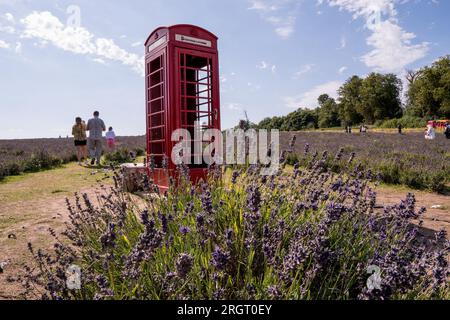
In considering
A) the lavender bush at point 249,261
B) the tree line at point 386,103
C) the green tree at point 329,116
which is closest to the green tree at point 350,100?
the tree line at point 386,103

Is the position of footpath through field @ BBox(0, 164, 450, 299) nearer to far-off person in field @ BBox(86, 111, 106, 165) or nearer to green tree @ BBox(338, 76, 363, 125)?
far-off person in field @ BBox(86, 111, 106, 165)

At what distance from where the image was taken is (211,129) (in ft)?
19.4

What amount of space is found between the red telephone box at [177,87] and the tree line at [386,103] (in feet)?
109

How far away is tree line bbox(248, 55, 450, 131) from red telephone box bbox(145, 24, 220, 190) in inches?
1303

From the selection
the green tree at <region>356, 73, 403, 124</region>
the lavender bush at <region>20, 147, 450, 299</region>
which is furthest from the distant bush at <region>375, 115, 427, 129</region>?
the lavender bush at <region>20, 147, 450, 299</region>

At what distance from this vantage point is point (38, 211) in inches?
215

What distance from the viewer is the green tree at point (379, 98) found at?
197 feet

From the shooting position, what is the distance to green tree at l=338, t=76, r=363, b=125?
65875 millimetres

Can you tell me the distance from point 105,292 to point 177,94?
4217 millimetres

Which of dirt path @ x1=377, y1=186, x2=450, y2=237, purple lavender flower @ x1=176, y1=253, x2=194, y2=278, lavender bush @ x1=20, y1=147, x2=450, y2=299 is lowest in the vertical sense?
dirt path @ x1=377, y1=186, x2=450, y2=237

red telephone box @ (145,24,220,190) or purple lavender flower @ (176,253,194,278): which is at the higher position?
red telephone box @ (145,24,220,190)

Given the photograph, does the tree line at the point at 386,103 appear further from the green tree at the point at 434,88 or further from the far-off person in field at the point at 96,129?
the far-off person in field at the point at 96,129

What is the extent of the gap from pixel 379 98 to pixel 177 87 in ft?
206
